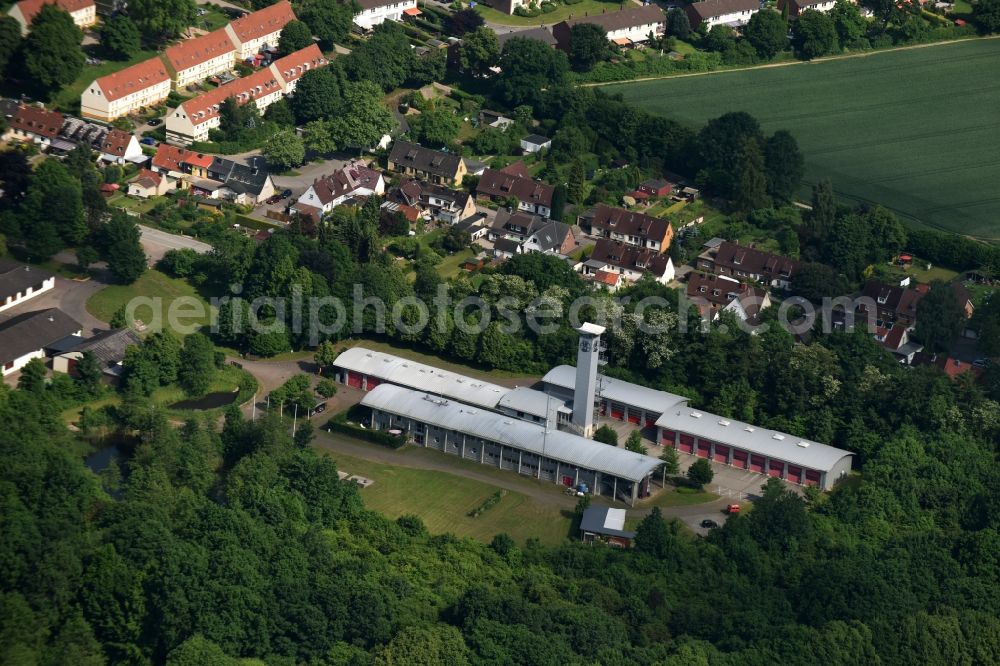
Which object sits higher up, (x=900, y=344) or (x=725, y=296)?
(x=725, y=296)

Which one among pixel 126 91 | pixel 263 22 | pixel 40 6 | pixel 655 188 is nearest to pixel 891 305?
pixel 655 188

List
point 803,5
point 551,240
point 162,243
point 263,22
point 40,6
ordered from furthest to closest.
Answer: point 803,5 → point 263,22 → point 40,6 → point 551,240 → point 162,243

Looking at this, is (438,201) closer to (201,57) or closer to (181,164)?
(181,164)

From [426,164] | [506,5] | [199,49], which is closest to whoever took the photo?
[426,164]

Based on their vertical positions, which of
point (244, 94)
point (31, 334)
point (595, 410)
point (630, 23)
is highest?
point (630, 23)

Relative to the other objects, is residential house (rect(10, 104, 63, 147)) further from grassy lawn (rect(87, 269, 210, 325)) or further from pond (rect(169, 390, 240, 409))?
pond (rect(169, 390, 240, 409))

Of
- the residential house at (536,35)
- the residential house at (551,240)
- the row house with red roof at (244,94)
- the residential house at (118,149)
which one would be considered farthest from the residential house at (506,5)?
the residential house at (118,149)

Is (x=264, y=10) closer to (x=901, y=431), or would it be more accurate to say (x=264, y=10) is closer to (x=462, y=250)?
(x=462, y=250)

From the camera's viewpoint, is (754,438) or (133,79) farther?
(133,79)
